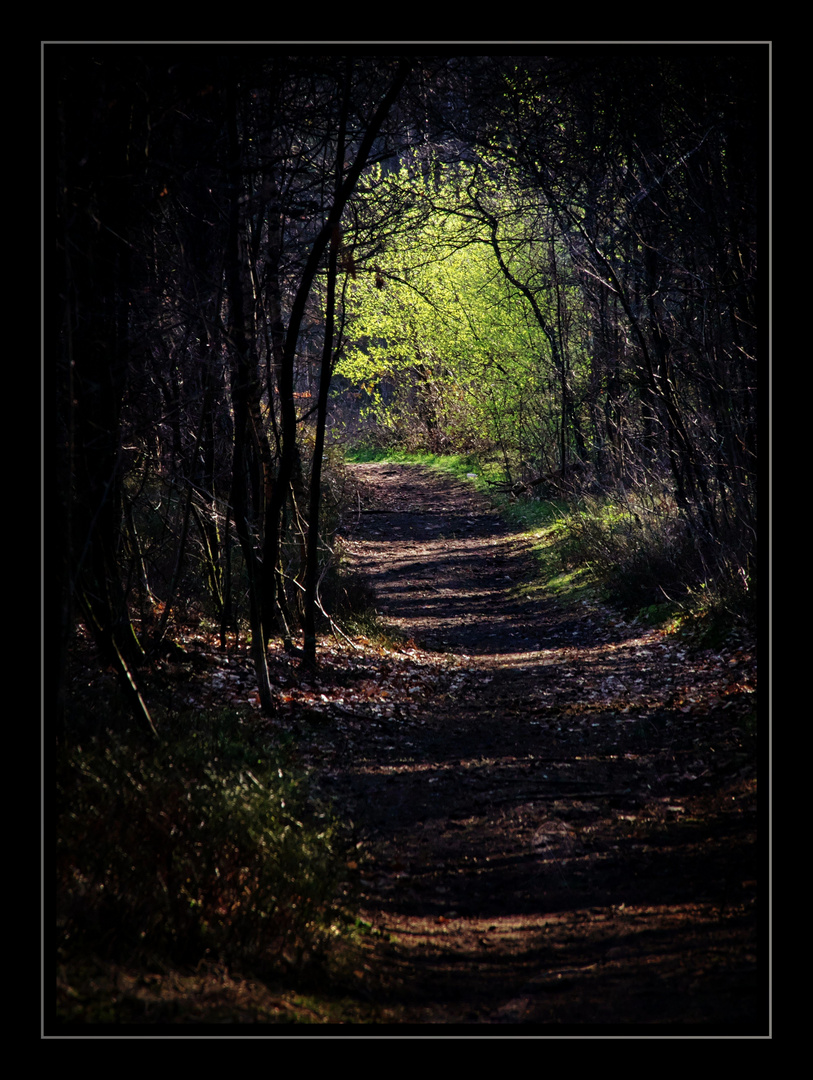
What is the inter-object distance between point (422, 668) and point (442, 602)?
3.81 metres

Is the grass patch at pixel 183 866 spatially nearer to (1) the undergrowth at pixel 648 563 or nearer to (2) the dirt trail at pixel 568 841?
(2) the dirt trail at pixel 568 841

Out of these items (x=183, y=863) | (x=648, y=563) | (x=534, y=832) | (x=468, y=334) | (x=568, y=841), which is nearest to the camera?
(x=183, y=863)

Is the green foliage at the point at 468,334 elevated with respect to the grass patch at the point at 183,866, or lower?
elevated

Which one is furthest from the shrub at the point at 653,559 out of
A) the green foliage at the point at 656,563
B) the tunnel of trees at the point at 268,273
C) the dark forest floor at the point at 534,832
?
the dark forest floor at the point at 534,832

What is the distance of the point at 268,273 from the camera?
24.6 feet

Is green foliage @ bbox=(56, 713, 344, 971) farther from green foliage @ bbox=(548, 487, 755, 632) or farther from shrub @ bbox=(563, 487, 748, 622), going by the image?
shrub @ bbox=(563, 487, 748, 622)

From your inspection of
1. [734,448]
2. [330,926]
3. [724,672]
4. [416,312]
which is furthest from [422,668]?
[416,312]

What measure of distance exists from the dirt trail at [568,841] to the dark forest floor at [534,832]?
0.01 metres

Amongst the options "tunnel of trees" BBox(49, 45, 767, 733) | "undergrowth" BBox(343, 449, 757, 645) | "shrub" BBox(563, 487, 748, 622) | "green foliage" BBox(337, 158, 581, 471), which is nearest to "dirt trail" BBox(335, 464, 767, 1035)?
"undergrowth" BBox(343, 449, 757, 645)

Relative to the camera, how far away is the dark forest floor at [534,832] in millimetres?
3051

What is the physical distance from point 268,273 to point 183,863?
18.7ft

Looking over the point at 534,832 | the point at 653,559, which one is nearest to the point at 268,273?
the point at 534,832

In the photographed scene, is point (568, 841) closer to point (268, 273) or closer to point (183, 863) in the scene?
point (183, 863)

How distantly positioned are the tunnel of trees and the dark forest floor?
112 centimetres
